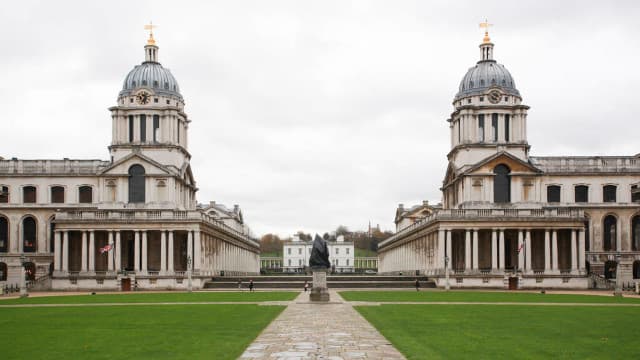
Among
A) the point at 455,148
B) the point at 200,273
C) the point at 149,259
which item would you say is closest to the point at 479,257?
the point at 455,148

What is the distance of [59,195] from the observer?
108 m

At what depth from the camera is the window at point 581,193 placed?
10788 centimetres

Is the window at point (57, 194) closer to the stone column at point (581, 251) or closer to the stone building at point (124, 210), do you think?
the stone building at point (124, 210)

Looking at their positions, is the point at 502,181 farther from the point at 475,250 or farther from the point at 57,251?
the point at 57,251

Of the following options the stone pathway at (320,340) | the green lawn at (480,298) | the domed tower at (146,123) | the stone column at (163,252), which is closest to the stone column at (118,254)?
the stone column at (163,252)

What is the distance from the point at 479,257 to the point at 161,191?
39134 millimetres

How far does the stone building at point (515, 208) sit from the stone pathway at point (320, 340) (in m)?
54.6

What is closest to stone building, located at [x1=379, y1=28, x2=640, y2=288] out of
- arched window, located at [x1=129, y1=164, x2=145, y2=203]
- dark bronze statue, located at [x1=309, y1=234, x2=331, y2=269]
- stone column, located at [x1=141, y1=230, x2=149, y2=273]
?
stone column, located at [x1=141, y1=230, x2=149, y2=273]

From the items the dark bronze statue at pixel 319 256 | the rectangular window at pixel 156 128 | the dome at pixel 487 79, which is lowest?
the dark bronze statue at pixel 319 256

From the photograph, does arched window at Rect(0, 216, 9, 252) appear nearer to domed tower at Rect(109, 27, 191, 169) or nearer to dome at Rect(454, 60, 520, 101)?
domed tower at Rect(109, 27, 191, 169)

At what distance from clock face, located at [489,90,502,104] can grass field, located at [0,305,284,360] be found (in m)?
63.4

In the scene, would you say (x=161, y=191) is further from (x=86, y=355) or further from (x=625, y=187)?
(x=86, y=355)

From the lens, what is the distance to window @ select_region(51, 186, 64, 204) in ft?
355

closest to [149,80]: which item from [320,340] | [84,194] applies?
[84,194]
